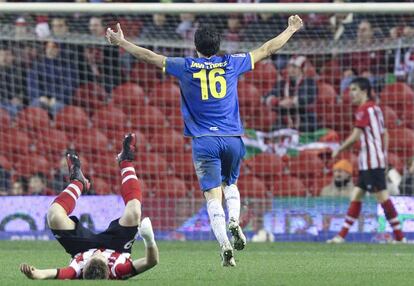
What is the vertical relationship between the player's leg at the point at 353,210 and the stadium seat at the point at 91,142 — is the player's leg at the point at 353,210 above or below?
below

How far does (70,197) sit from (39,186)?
794 cm

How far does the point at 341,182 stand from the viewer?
17.1 meters

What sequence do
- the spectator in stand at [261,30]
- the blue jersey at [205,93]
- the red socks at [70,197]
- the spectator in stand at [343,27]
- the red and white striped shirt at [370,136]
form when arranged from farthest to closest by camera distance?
the spectator in stand at [261,30] < the spectator in stand at [343,27] < the red and white striped shirt at [370,136] < the blue jersey at [205,93] < the red socks at [70,197]

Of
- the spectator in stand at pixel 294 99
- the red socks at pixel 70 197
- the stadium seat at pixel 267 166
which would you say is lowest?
the red socks at pixel 70 197

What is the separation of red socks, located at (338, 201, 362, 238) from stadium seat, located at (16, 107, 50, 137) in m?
5.32

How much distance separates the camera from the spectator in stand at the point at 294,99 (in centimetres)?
1797

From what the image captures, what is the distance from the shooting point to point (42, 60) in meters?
18.5

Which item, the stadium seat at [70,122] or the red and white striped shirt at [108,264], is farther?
the stadium seat at [70,122]

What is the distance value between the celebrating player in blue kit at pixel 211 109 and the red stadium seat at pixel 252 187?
6350 mm

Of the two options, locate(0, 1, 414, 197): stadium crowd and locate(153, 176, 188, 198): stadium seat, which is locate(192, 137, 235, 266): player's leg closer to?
locate(153, 176, 188, 198): stadium seat

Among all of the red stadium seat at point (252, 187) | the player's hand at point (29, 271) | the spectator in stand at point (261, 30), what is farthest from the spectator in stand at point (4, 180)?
the player's hand at point (29, 271)

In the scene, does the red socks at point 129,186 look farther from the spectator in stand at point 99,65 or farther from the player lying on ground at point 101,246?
the spectator in stand at point 99,65

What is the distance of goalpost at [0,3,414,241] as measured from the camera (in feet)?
57.8

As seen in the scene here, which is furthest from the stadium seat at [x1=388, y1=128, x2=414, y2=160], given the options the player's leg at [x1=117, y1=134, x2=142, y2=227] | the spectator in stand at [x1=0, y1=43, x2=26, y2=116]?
the player's leg at [x1=117, y1=134, x2=142, y2=227]
